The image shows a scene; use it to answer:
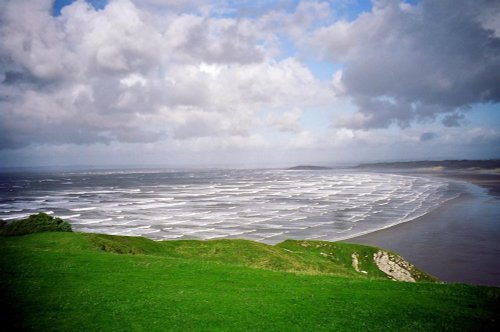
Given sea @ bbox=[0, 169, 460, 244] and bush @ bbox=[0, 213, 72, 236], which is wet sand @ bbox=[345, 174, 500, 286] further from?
bush @ bbox=[0, 213, 72, 236]

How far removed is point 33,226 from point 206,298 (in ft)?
81.4

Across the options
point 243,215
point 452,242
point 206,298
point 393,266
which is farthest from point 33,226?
point 452,242

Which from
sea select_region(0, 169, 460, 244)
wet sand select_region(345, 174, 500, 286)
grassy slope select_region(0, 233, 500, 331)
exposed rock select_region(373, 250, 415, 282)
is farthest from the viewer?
sea select_region(0, 169, 460, 244)

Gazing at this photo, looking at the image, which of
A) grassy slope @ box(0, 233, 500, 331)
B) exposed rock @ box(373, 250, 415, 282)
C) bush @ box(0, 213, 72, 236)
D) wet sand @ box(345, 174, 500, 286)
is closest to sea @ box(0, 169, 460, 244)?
wet sand @ box(345, 174, 500, 286)

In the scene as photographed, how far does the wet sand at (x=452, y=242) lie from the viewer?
41.4 m

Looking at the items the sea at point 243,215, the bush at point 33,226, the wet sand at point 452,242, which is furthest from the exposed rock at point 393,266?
the bush at point 33,226

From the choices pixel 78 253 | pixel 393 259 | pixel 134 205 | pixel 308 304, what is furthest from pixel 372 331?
pixel 134 205

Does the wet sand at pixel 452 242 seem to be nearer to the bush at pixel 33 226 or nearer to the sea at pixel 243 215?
the sea at pixel 243 215

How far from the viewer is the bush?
105 ft

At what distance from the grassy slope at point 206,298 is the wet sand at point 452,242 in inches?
1021

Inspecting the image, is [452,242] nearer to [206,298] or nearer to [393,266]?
[393,266]

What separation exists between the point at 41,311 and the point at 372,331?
13.4m

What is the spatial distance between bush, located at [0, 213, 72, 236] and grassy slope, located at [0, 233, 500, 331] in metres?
9.08

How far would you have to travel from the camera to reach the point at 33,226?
3269 cm
